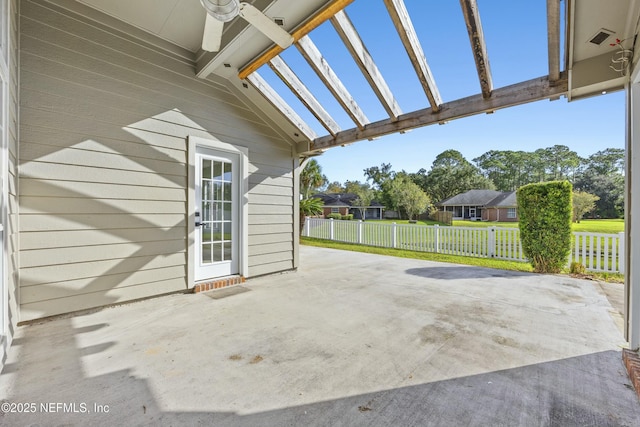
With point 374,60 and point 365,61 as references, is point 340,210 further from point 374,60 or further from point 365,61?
point 365,61

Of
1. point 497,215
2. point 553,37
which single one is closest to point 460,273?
point 553,37

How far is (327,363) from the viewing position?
2066mm

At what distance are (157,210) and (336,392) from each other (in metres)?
3.06

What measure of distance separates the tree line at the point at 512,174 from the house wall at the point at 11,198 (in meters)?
23.8

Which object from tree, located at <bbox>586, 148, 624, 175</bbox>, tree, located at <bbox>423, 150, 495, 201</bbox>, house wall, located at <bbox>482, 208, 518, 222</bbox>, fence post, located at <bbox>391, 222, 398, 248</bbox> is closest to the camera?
fence post, located at <bbox>391, 222, 398, 248</bbox>

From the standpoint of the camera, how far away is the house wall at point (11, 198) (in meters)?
2.13

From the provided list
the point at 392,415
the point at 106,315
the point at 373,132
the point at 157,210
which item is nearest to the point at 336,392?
the point at 392,415

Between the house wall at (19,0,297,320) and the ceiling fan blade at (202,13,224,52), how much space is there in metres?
1.43

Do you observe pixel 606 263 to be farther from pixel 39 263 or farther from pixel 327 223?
pixel 39 263

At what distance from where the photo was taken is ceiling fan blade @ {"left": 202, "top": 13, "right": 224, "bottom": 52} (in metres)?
2.19

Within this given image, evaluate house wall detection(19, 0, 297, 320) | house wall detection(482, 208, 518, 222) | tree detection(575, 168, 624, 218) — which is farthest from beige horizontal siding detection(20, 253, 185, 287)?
tree detection(575, 168, 624, 218)

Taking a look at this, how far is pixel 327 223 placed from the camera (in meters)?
11.0

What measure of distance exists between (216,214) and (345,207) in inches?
1043

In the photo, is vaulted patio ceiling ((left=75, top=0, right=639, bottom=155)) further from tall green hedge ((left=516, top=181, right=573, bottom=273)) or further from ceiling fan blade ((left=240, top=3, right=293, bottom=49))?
tall green hedge ((left=516, top=181, right=573, bottom=273))
